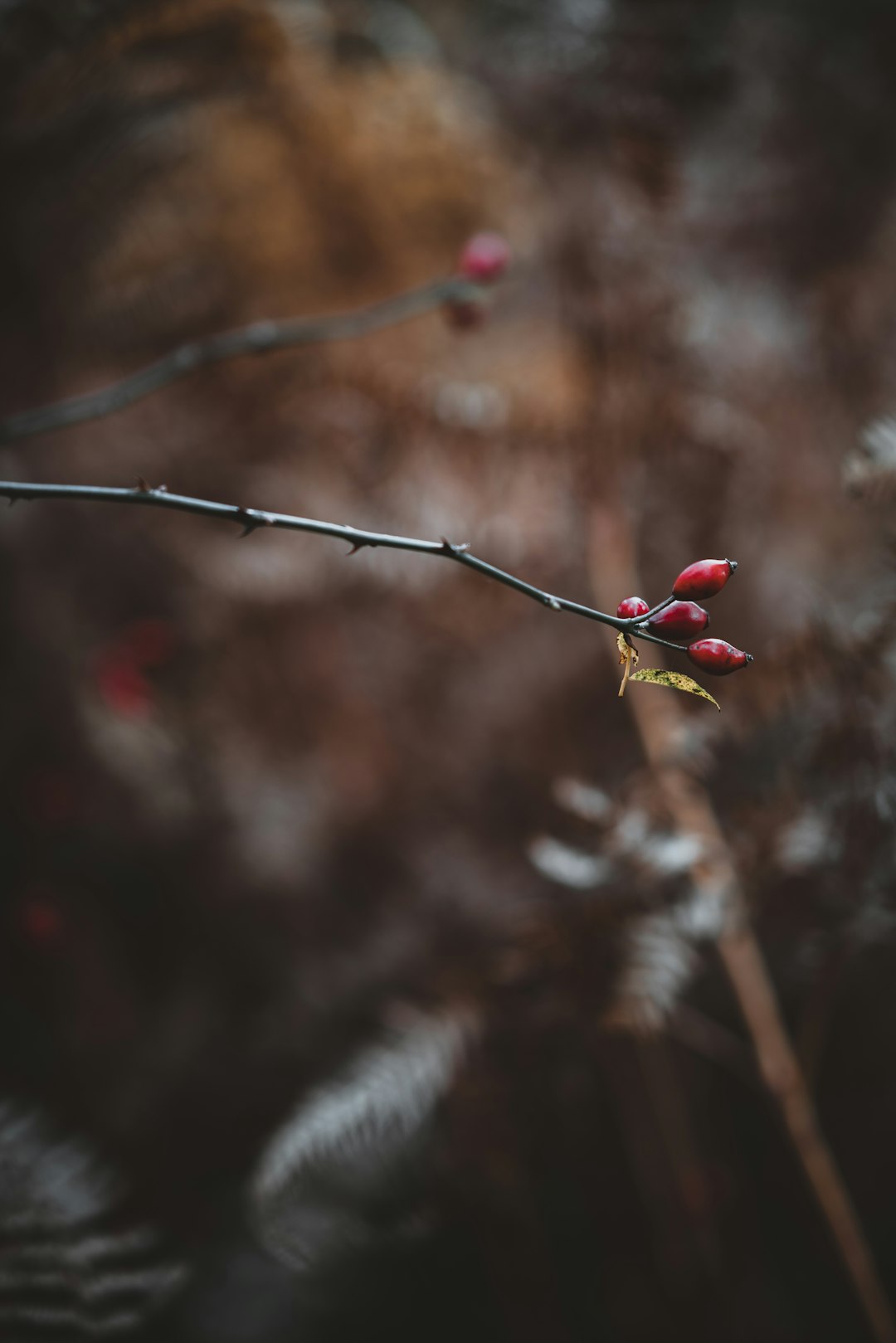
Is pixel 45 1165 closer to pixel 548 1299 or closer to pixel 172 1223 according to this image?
pixel 172 1223

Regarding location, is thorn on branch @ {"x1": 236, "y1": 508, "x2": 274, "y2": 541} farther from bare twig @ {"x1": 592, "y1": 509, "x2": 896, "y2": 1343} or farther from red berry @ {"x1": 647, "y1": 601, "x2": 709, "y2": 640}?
bare twig @ {"x1": 592, "y1": 509, "x2": 896, "y2": 1343}

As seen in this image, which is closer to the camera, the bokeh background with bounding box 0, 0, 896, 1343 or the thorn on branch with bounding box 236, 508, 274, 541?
the thorn on branch with bounding box 236, 508, 274, 541

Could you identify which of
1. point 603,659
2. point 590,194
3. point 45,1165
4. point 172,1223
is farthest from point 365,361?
point 172,1223

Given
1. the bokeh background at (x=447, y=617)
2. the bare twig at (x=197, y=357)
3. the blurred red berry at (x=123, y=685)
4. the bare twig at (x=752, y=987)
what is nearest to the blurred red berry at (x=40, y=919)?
the bokeh background at (x=447, y=617)

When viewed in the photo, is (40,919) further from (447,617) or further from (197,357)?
(197,357)

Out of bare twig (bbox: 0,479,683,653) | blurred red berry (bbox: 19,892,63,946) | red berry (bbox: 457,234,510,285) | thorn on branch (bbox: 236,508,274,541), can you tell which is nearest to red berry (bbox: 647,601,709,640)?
bare twig (bbox: 0,479,683,653)
